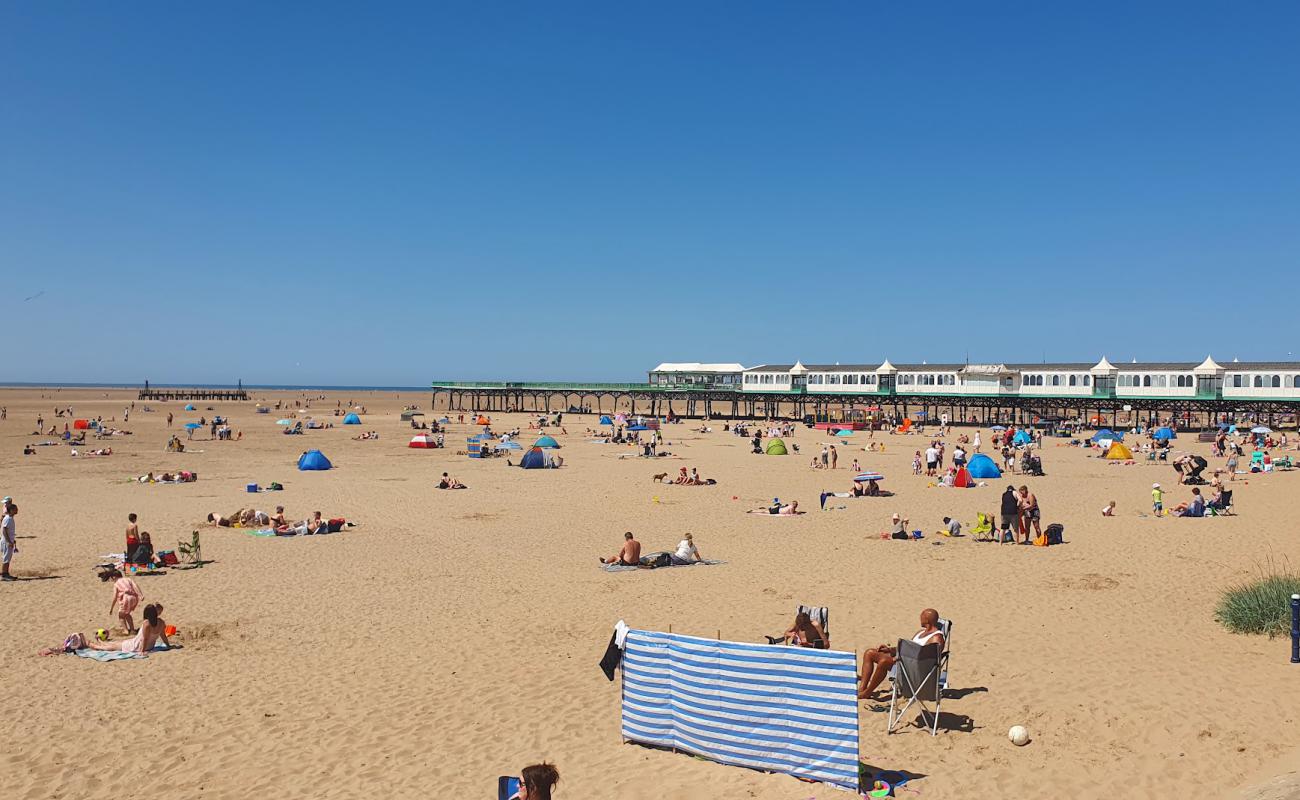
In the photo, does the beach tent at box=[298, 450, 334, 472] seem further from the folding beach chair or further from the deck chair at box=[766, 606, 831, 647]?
the folding beach chair

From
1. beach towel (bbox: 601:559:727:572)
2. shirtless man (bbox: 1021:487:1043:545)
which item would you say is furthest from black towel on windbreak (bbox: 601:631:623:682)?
shirtless man (bbox: 1021:487:1043:545)

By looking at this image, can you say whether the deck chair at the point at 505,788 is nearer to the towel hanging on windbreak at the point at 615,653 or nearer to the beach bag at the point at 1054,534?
the towel hanging on windbreak at the point at 615,653

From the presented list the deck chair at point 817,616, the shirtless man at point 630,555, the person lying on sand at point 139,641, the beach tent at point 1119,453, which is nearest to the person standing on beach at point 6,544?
the person lying on sand at point 139,641

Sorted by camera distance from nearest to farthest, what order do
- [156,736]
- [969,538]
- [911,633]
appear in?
[156,736], [911,633], [969,538]

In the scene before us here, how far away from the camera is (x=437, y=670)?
9219 millimetres

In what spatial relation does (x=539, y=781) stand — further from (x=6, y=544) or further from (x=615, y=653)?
(x=6, y=544)

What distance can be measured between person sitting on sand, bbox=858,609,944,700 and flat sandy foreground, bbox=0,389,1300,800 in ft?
1.16

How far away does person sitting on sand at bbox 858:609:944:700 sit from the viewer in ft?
26.1

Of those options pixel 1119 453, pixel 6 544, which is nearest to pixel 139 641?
pixel 6 544

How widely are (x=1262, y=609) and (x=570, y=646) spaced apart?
770cm

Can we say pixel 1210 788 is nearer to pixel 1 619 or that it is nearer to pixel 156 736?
pixel 156 736

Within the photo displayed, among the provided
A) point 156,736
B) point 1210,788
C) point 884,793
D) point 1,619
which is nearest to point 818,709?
point 884,793

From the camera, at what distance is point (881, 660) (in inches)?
314

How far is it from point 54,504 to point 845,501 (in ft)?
65.3
